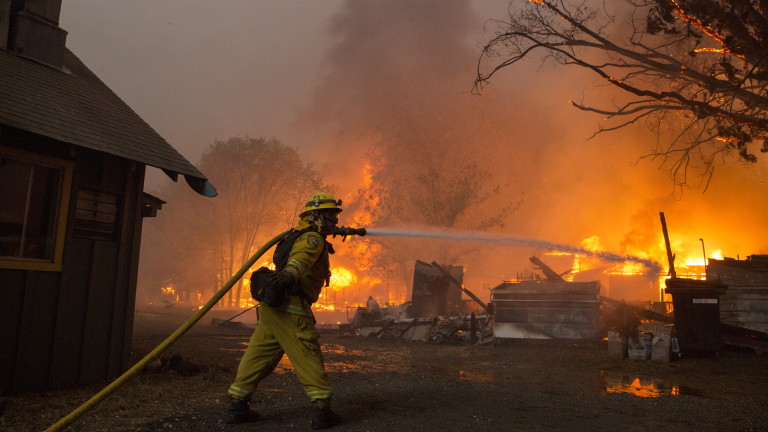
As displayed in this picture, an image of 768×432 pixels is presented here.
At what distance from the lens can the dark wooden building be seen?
6.41 meters

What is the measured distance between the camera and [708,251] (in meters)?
36.6

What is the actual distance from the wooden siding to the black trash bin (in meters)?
10.2

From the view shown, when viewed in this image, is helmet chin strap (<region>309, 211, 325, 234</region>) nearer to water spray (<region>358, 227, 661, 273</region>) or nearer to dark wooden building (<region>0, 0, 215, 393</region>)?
water spray (<region>358, 227, 661, 273</region>)

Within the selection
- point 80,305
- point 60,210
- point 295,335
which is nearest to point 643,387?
point 295,335

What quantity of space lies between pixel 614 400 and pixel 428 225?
28.5 metres

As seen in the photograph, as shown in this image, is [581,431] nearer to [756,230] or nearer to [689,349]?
[689,349]

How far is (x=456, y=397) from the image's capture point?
6570mm

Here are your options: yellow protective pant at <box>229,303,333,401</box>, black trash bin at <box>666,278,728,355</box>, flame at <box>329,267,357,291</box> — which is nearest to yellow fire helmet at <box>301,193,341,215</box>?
yellow protective pant at <box>229,303,333,401</box>

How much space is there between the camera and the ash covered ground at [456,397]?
5207mm

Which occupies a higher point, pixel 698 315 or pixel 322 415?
pixel 698 315

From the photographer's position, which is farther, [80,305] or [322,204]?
[80,305]

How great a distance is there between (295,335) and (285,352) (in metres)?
0.23

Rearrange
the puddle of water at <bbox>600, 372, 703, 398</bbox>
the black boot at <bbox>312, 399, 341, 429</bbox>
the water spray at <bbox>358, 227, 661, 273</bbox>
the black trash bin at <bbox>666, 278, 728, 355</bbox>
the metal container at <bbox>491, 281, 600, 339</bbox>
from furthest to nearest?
the metal container at <bbox>491, 281, 600, 339</bbox>
the black trash bin at <bbox>666, 278, 728, 355</bbox>
the water spray at <bbox>358, 227, 661, 273</bbox>
the puddle of water at <bbox>600, 372, 703, 398</bbox>
the black boot at <bbox>312, 399, 341, 429</bbox>

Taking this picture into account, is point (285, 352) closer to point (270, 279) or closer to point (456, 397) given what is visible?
point (270, 279)
